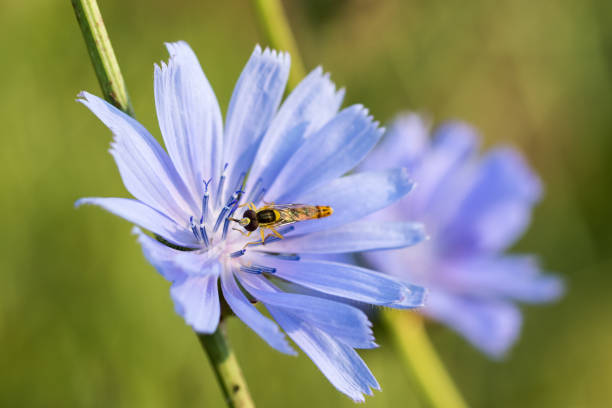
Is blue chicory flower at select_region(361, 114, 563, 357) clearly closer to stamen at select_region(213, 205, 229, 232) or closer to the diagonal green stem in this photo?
stamen at select_region(213, 205, 229, 232)

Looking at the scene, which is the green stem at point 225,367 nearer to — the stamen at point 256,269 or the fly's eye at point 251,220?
the stamen at point 256,269

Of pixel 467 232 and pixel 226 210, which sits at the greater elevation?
pixel 226 210

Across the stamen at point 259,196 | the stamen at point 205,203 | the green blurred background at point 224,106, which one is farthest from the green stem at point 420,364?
the stamen at point 205,203

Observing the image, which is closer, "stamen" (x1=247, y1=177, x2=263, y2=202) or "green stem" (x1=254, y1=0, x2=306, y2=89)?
"stamen" (x1=247, y1=177, x2=263, y2=202)

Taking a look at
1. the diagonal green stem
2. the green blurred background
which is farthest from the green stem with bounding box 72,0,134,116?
the green blurred background

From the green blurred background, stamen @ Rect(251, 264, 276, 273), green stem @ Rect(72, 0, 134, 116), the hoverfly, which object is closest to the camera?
green stem @ Rect(72, 0, 134, 116)

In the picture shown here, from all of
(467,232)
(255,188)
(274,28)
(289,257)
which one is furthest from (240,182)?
(467,232)

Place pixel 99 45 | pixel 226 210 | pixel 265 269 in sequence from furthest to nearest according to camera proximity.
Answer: pixel 226 210, pixel 265 269, pixel 99 45

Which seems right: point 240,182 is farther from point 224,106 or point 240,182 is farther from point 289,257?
point 224,106
